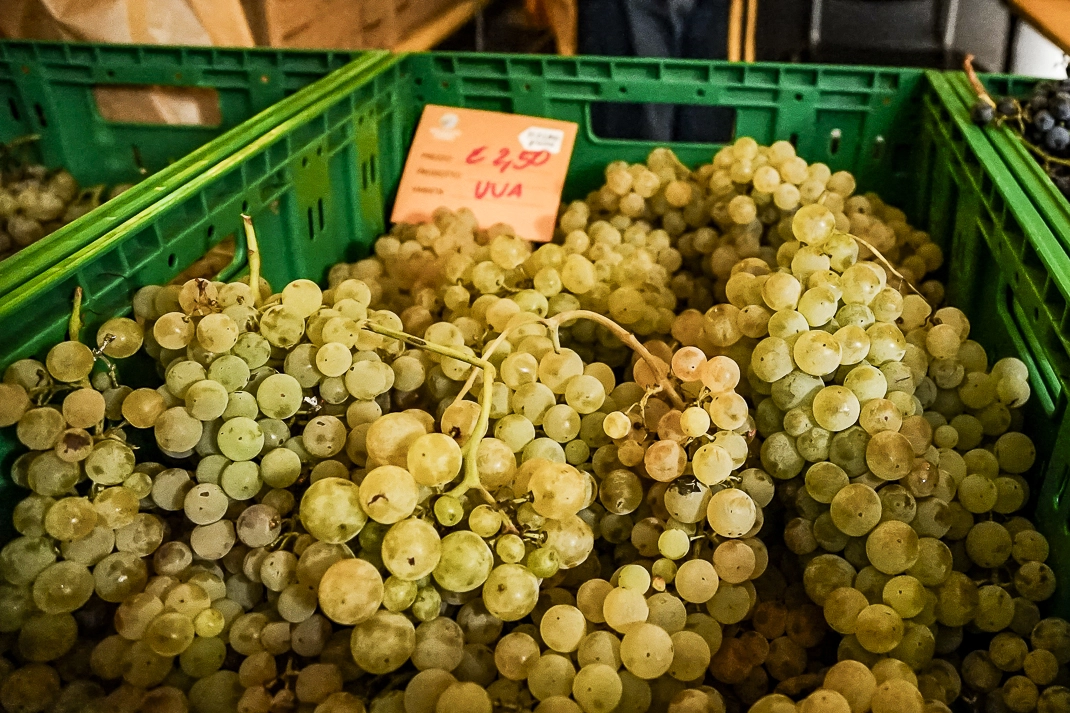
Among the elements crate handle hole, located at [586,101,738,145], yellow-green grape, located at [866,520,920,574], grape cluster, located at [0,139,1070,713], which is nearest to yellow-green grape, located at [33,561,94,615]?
grape cluster, located at [0,139,1070,713]

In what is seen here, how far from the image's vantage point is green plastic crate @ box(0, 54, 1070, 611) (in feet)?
2.34

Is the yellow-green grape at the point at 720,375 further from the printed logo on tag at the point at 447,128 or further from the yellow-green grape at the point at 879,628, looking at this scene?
the printed logo on tag at the point at 447,128

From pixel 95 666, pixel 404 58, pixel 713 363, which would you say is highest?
pixel 404 58

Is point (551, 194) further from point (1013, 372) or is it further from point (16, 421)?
point (16, 421)

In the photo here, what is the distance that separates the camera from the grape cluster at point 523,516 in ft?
2.04

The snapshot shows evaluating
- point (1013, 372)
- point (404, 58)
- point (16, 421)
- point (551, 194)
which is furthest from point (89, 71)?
point (1013, 372)

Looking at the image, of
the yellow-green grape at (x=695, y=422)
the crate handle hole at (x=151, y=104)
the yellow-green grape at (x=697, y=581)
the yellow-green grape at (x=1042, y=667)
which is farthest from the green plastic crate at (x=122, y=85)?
the yellow-green grape at (x=1042, y=667)

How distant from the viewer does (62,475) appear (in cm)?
63

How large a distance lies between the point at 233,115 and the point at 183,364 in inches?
29.8

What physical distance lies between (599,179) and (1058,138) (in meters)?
0.65

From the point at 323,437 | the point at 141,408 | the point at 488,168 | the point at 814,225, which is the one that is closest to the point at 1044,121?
the point at 814,225

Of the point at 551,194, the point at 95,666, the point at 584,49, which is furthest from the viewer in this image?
the point at 584,49

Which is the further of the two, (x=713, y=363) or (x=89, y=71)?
(x=89, y=71)

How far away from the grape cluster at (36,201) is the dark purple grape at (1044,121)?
1.29 m
